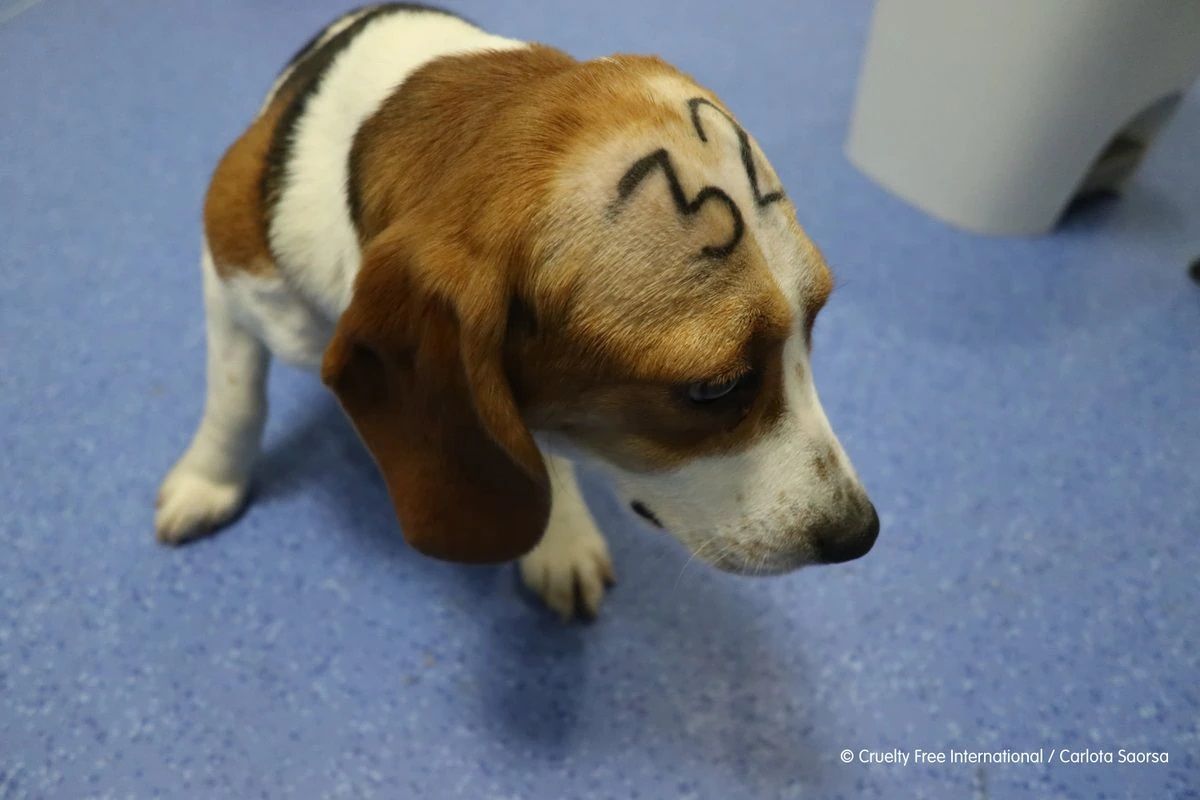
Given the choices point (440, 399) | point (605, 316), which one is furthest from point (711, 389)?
point (440, 399)

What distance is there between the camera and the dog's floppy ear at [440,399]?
62 centimetres

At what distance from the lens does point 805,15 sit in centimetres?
205

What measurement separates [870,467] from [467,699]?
644mm

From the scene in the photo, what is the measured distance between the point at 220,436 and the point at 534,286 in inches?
24.0

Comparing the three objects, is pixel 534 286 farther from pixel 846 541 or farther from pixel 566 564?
pixel 566 564

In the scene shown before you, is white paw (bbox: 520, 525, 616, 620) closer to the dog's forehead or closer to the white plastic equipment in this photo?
the dog's forehead

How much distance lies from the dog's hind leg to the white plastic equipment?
1217mm

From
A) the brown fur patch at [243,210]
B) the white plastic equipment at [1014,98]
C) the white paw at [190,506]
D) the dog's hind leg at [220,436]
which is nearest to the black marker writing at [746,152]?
the brown fur patch at [243,210]

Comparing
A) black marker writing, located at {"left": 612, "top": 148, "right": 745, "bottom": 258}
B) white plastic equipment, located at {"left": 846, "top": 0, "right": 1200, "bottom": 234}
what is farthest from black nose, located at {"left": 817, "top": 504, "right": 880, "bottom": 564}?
white plastic equipment, located at {"left": 846, "top": 0, "right": 1200, "bottom": 234}

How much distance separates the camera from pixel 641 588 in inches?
42.6

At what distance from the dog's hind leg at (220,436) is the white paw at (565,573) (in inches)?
15.2

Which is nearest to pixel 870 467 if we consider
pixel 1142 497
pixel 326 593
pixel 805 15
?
pixel 1142 497

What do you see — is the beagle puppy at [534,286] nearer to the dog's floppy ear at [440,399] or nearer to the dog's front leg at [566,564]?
the dog's floppy ear at [440,399]

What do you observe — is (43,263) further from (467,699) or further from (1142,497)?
(1142,497)
